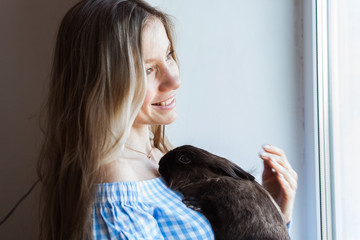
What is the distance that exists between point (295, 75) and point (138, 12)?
1.87ft

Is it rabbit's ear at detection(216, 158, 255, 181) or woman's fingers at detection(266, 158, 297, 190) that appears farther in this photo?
woman's fingers at detection(266, 158, 297, 190)

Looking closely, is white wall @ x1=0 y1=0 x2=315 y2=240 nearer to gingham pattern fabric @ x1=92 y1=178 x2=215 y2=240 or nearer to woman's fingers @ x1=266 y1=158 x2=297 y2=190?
woman's fingers @ x1=266 y1=158 x2=297 y2=190

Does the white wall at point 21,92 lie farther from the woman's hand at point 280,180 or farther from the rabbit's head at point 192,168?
the woman's hand at point 280,180

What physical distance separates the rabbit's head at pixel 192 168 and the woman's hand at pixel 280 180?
134mm

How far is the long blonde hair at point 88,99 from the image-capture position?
0.80 metres

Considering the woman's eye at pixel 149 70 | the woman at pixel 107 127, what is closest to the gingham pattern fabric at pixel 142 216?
the woman at pixel 107 127

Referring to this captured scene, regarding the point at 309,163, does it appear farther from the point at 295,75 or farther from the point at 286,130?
the point at 295,75

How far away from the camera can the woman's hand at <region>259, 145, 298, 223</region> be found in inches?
39.5

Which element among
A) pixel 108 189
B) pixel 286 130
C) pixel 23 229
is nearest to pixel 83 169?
pixel 108 189

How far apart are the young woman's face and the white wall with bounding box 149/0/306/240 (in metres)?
0.26

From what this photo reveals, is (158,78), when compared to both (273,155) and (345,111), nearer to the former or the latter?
(273,155)

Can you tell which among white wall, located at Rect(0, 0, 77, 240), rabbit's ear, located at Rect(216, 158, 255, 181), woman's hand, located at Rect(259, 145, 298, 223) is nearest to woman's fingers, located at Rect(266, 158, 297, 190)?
woman's hand, located at Rect(259, 145, 298, 223)

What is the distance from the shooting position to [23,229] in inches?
57.5

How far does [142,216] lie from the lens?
30.3 inches
